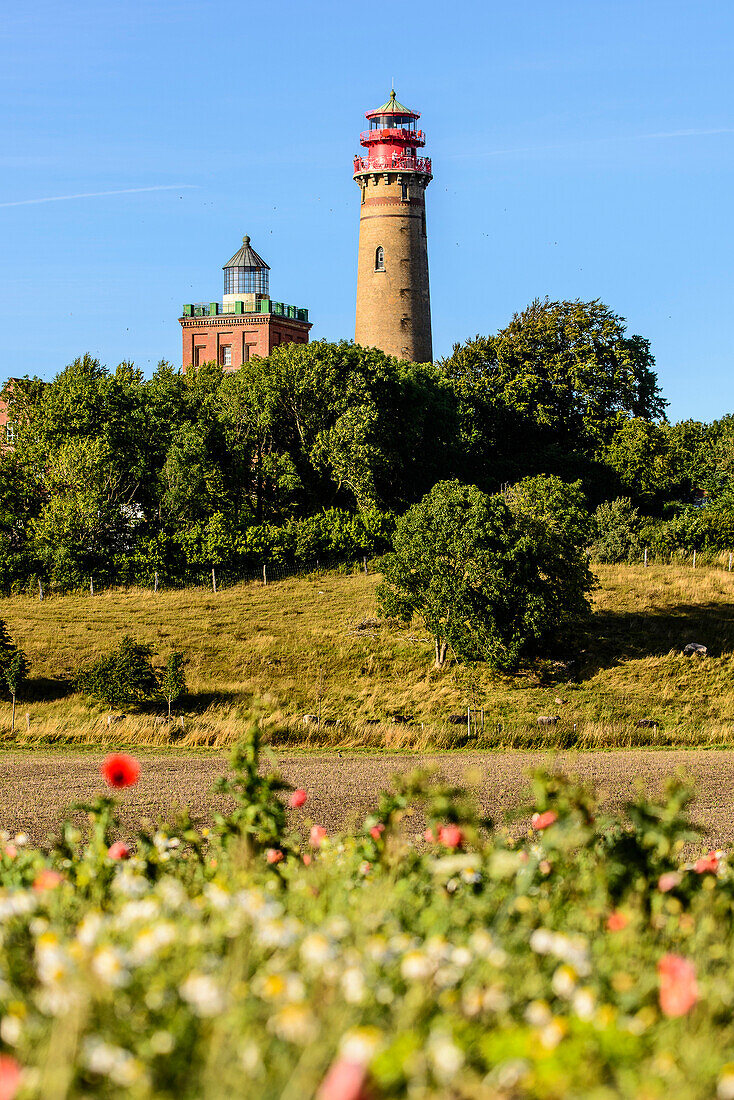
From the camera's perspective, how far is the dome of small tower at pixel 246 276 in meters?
74.5

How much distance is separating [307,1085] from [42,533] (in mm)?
41478

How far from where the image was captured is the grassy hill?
23.2m

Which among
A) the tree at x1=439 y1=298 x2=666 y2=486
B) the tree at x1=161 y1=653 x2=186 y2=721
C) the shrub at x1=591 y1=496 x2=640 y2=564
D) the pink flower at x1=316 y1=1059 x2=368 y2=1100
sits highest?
the tree at x1=439 y1=298 x2=666 y2=486

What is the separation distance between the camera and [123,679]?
86.4 ft

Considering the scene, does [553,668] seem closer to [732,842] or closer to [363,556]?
[363,556]

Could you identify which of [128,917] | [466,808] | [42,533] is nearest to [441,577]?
[42,533]

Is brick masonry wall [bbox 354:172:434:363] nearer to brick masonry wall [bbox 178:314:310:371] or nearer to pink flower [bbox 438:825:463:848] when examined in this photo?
brick masonry wall [bbox 178:314:310:371]

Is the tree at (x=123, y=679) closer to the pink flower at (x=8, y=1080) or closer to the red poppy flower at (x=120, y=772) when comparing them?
the red poppy flower at (x=120, y=772)

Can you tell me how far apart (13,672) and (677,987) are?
25114mm

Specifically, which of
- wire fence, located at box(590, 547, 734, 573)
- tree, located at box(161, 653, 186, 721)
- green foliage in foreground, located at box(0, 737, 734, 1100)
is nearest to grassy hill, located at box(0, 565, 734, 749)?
tree, located at box(161, 653, 186, 721)

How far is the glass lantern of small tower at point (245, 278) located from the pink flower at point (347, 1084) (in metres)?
73.3

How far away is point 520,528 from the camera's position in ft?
104

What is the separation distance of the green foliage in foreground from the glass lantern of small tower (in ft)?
232

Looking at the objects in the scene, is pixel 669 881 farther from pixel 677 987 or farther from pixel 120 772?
pixel 120 772
